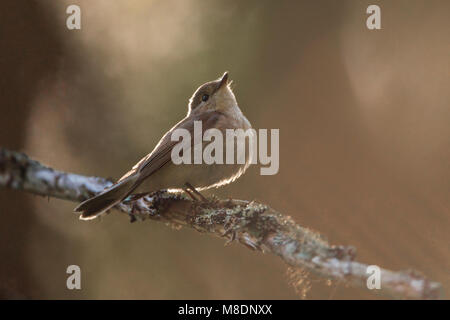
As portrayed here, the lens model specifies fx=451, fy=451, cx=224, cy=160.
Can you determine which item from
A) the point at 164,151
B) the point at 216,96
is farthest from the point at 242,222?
the point at 216,96

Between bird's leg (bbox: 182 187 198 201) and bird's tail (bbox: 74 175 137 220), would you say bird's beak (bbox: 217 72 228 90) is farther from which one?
bird's tail (bbox: 74 175 137 220)

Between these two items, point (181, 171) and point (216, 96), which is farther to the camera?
point (216, 96)

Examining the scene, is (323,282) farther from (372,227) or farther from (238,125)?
(238,125)

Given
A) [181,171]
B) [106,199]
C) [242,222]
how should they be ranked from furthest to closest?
[181,171], [106,199], [242,222]

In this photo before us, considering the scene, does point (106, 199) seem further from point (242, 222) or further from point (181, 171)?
point (242, 222)

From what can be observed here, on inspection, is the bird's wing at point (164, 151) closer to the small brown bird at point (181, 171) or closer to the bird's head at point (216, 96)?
the small brown bird at point (181, 171)

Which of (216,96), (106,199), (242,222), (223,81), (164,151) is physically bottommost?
(242,222)

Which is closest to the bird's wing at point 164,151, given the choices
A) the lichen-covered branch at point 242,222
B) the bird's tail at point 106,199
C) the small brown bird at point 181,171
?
the small brown bird at point 181,171
